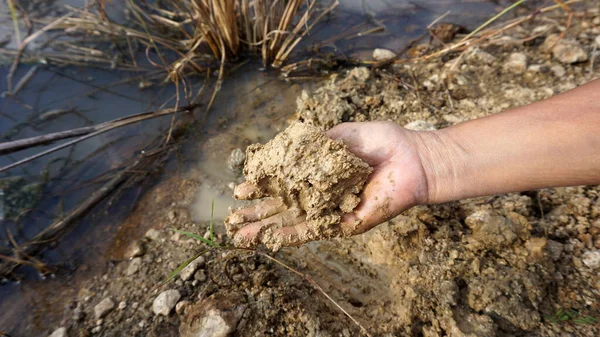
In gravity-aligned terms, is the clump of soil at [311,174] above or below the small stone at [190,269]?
above

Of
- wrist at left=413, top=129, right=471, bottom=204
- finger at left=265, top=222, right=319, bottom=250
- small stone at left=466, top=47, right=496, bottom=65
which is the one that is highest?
small stone at left=466, top=47, right=496, bottom=65

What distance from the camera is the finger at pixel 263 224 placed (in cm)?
167

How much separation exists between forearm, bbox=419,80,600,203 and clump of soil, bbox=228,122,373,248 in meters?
0.42

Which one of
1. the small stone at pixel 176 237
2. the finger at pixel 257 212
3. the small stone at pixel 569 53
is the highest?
the small stone at pixel 569 53

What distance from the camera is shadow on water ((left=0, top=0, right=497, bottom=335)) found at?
7.24 ft

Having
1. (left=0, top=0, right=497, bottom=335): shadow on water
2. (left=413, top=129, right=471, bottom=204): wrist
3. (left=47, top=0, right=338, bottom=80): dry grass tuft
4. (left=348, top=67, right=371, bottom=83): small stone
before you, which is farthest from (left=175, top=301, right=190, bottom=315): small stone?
(left=348, top=67, right=371, bottom=83): small stone

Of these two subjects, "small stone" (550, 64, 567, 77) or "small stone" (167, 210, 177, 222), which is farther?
"small stone" (550, 64, 567, 77)

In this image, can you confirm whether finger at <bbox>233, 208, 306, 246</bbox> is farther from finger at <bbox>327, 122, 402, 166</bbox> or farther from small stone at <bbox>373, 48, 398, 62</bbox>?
Result: small stone at <bbox>373, 48, 398, 62</bbox>

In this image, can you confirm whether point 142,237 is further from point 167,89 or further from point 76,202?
point 167,89

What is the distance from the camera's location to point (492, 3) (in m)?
3.65

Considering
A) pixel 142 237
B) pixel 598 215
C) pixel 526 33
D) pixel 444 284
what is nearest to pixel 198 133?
pixel 142 237

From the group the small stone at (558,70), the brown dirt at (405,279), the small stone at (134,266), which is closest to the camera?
the brown dirt at (405,279)

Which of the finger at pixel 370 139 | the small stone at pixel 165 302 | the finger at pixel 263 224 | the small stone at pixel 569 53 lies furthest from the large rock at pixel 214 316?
the small stone at pixel 569 53

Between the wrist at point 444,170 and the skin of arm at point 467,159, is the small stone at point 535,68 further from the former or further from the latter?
the wrist at point 444,170
